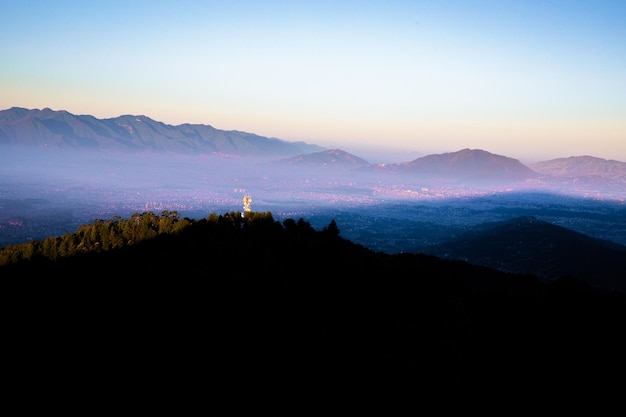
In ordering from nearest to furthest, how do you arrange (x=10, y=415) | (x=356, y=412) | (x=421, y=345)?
(x=10, y=415) → (x=356, y=412) → (x=421, y=345)

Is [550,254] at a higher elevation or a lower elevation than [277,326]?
lower

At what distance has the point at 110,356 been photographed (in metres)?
26.5

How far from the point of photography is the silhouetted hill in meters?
130

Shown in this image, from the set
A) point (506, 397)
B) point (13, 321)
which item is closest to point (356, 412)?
point (506, 397)

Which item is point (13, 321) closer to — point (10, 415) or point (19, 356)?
point (19, 356)

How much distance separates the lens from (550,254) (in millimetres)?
163000

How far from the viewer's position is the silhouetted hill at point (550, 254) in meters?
130

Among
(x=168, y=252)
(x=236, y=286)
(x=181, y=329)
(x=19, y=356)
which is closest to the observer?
(x=19, y=356)

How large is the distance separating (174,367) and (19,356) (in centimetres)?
1050

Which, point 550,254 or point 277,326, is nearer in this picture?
point 277,326

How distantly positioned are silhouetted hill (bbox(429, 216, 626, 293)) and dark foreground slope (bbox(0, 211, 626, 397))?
8623cm

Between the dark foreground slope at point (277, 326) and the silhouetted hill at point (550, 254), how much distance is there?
86.2 metres

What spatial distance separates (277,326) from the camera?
31.7 metres

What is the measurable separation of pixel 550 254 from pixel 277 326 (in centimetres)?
15843
